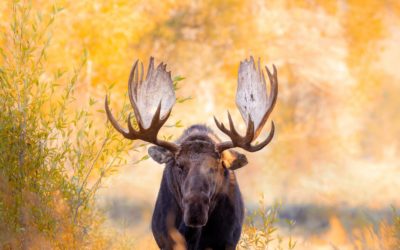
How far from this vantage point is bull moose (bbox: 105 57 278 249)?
729 cm

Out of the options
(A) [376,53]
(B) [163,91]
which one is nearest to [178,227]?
(B) [163,91]

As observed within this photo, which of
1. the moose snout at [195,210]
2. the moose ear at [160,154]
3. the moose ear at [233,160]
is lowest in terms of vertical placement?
the moose snout at [195,210]

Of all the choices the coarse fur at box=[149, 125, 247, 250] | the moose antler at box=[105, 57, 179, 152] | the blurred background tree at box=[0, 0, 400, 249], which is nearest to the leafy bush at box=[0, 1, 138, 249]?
the moose antler at box=[105, 57, 179, 152]

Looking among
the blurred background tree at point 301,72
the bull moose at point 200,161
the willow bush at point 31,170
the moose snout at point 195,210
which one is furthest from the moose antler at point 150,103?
the blurred background tree at point 301,72

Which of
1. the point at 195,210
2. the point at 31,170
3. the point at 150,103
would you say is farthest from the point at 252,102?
the point at 31,170

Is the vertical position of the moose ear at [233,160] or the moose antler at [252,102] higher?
the moose antler at [252,102]

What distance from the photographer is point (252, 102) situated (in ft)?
25.9

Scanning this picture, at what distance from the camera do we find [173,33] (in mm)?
26297

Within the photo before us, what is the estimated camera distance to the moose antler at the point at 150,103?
7504mm

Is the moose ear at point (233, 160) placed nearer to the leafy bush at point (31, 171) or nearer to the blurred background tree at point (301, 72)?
the leafy bush at point (31, 171)

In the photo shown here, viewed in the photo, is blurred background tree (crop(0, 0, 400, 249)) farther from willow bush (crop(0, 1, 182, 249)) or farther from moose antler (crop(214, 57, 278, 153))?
willow bush (crop(0, 1, 182, 249))

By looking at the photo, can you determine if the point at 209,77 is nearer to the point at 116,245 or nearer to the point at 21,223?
the point at 116,245

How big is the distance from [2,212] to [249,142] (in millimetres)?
2238

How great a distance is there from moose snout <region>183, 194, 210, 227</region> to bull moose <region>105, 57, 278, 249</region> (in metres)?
0.16
